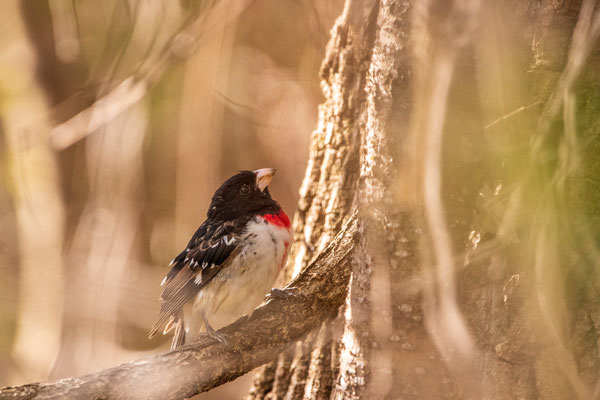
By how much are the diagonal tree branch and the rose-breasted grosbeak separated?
238 mm

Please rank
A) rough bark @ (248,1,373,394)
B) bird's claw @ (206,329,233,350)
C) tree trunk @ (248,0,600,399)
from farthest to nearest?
rough bark @ (248,1,373,394)
bird's claw @ (206,329,233,350)
tree trunk @ (248,0,600,399)

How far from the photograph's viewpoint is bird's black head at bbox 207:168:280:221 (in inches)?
123

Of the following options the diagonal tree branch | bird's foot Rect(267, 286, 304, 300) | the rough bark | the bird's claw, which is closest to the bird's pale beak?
the rough bark

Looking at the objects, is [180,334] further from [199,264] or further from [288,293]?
[288,293]

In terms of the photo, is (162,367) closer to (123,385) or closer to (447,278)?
(123,385)

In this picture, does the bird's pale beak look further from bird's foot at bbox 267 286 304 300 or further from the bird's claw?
the bird's claw

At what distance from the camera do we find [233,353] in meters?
2.26

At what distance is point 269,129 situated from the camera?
14.3 feet

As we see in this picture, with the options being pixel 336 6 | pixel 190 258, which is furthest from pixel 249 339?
pixel 336 6

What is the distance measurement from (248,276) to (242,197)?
1.55 ft

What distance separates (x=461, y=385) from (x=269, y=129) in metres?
2.76

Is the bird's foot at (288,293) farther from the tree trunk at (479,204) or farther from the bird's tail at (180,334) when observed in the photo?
the bird's tail at (180,334)

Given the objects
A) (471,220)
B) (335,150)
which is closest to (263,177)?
(335,150)

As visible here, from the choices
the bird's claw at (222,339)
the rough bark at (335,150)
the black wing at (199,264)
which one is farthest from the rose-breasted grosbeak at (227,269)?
the bird's claw at (222,339)
